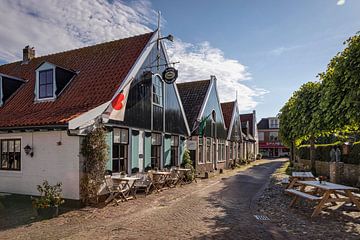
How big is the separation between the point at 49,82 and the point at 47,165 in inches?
151

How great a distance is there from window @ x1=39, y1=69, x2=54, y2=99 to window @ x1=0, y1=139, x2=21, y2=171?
217cm

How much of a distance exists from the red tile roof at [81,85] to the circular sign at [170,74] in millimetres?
1874

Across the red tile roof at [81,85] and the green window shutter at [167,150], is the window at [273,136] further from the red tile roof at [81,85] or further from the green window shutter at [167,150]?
the red tile roof at [81,85]

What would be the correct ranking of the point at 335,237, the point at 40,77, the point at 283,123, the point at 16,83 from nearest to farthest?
the point at 335,237
the point at 40,77
the point at 16,83
the point at 283,123

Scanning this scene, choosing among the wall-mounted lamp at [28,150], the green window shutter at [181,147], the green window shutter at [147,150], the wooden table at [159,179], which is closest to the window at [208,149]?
the green window shutter at [181,147]

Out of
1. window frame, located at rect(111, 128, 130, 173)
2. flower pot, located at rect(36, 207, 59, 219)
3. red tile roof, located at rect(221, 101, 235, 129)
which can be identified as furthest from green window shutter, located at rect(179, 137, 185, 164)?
red tile roof, located at rect(221, 101, 235, 129)

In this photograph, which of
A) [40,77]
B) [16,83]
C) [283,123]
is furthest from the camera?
[283,123]

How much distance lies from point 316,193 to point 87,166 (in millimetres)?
7932

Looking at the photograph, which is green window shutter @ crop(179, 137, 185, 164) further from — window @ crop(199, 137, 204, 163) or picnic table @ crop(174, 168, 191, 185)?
window @ crop(199, 137, 204, 163)

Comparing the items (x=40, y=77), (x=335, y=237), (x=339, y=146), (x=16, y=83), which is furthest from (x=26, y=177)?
(x=339, y=146)

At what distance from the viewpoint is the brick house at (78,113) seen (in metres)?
10.2

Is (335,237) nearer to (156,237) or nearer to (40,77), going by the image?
(156,237)

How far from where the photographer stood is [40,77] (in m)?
12.7

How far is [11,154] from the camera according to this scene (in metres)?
11.9
